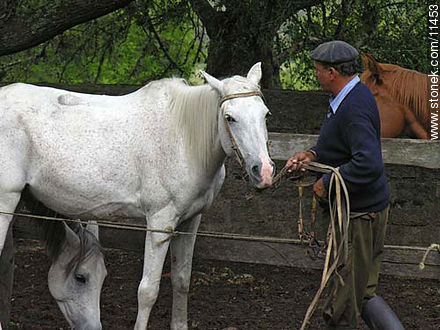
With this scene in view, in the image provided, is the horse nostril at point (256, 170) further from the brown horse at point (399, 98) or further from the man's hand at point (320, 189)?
the brown horse at point (399, 98)

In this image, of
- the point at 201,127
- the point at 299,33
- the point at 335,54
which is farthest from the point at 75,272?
the point at 299,33

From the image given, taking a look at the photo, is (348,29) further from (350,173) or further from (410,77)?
(350,173)

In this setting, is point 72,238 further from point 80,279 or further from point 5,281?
point 5,281

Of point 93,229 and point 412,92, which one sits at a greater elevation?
point 412,92

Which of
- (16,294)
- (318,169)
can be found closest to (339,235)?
(318,169)

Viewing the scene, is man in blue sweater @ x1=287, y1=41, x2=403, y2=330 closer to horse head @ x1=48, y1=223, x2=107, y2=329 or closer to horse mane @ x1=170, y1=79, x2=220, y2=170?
horse mane @ x1=170, y1=79, x2=220, y2=170

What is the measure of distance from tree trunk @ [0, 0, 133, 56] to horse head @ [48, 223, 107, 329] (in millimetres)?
2029

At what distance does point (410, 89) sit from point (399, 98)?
10 cm

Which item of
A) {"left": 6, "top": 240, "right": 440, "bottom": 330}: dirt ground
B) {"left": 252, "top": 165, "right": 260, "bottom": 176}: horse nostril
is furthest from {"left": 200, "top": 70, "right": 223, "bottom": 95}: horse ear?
{"left": 6, "top": 240, "right": 440, "bottom": 330}: dirt ground

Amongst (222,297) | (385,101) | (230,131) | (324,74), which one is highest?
(324,74)

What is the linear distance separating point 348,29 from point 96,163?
429 centimetres

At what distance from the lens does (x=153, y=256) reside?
4434 mm

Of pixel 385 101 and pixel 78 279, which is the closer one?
pixel 78 279

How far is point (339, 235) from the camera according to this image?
382 centimetres
